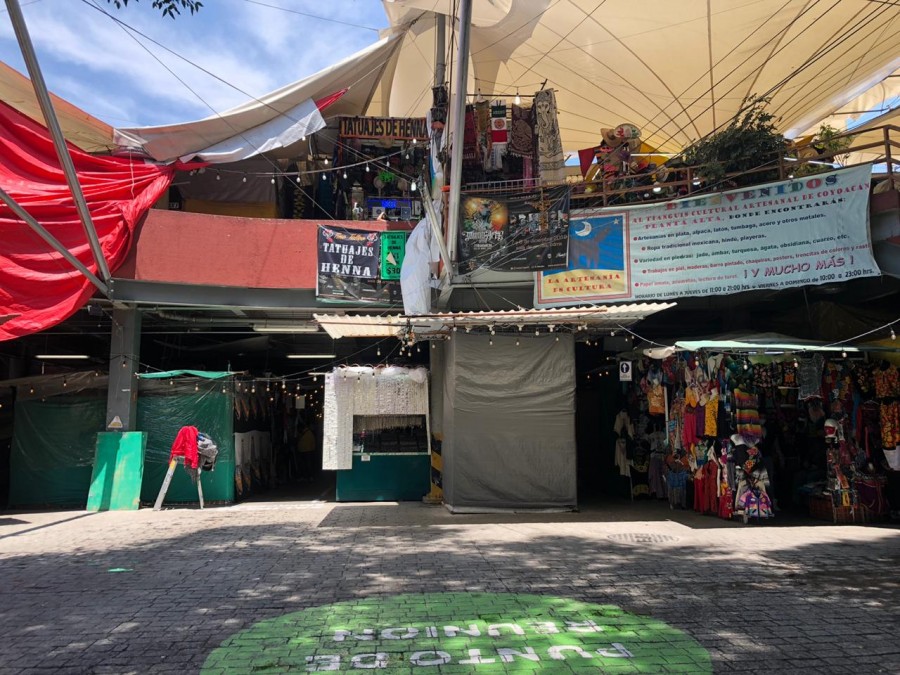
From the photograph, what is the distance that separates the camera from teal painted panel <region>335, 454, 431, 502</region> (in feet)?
42.4

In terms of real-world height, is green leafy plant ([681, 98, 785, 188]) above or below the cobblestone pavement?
above

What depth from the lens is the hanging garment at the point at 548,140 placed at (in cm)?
1305

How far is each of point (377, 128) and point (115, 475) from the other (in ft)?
32.3

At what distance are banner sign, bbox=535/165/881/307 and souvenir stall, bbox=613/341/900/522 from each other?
1.33m

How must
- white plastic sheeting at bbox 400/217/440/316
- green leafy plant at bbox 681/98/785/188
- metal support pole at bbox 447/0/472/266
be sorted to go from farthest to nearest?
white plastic sheeting at bbox 400/217/440/316 → green leafy plant at bbox 681/98/785/188 → metal support pole at bbox 447/0/472/266

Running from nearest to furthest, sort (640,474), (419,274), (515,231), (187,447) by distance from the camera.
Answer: (515,231) → (187,447) → (419,274) → (640,474)

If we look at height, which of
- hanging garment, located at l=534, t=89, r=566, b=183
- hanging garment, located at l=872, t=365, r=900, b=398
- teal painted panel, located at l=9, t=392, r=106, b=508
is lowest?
teal painted panel, located at l=9, t=392, r=106, b=508

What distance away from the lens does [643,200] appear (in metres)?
11.5

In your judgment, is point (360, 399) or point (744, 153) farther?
point (360, 399)

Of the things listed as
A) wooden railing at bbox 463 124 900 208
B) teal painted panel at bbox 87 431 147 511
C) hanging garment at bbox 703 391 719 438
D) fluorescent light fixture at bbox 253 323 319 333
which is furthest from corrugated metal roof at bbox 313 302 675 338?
teal painted panel at bbox 87 431 147 511

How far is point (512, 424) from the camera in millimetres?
11086

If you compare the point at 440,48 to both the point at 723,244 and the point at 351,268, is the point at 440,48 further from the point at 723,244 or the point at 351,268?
the point at 723,244

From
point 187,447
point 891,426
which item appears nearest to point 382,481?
point 187,447

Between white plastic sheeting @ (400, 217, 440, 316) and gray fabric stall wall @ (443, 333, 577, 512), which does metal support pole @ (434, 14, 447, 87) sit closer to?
white plastic sheeting @ (400, 217, 440, 316)
